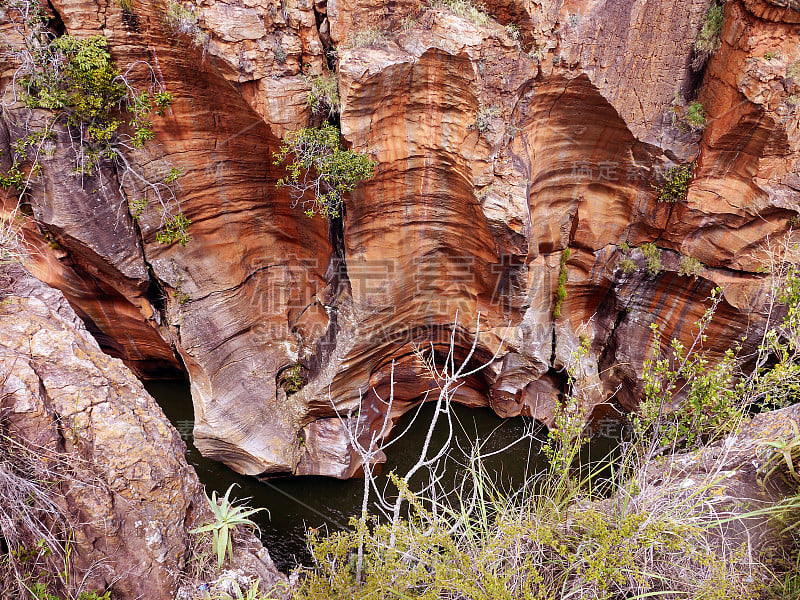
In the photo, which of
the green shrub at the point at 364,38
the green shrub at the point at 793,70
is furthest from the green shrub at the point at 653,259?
the green shrub at the point at 364,38

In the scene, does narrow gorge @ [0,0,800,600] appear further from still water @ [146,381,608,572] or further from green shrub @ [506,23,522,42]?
still water @ [146,381,608,572]

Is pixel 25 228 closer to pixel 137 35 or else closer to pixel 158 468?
pixel 137 35

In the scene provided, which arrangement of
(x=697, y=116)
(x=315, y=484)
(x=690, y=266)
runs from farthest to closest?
1. (x=315, y=484)
2. (x=690, y=266)
3. (x=697, y=116)

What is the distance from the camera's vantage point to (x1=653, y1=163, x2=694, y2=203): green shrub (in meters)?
6.29

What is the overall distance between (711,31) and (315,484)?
318 inches

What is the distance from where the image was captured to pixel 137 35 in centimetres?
526

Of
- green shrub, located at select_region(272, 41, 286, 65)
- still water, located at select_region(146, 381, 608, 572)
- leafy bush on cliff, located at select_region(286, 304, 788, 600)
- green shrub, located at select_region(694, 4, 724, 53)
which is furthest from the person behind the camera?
still water, located at select_region(146, 381, 608, 572)

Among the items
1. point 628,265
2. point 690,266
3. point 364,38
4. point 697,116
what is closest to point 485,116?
point 364,38

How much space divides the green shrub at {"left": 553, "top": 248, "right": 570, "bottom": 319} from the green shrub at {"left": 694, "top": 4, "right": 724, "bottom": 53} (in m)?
3.04

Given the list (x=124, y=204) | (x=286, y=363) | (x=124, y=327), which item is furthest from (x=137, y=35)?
(x=286, y=363)

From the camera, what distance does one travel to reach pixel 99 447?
10.5 ft

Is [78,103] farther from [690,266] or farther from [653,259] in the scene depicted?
[690,266]

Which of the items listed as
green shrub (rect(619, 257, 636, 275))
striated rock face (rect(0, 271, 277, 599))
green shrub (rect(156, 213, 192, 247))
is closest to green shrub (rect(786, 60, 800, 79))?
green shrub (rect(619, 257, 636, 275))

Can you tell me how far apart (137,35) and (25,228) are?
2904 millimetres
